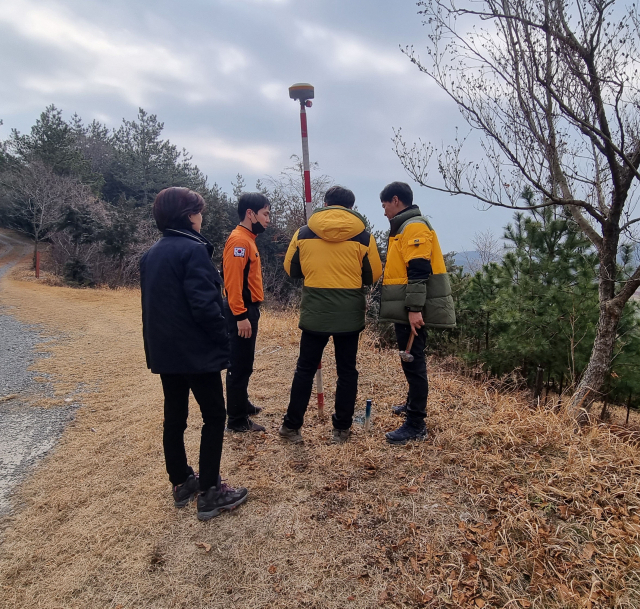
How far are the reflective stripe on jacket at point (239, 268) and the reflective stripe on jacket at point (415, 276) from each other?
101 cm

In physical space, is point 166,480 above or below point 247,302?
below

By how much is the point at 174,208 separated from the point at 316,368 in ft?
4.96

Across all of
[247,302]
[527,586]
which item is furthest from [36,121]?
[527,586]

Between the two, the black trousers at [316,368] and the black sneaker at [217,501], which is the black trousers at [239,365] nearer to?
the black trousers at [316,368]

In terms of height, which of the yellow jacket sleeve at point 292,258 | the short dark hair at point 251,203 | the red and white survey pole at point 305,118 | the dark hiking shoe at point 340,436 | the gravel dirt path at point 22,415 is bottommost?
the gravel dirt path at point 22,415

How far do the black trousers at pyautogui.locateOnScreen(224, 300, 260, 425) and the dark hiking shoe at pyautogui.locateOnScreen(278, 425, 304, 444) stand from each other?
43 centimetres

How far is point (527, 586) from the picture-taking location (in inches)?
72.5

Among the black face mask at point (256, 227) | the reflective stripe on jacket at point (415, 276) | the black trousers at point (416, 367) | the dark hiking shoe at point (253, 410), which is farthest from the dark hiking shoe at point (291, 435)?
the black face mask at point (256, 227)

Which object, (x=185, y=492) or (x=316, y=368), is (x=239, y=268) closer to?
(x=316, y=368)

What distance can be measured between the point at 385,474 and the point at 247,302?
1.58m

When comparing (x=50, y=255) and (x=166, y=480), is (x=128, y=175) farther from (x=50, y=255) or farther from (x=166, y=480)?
(x=166, y=480)

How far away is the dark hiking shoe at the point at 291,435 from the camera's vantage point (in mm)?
3211

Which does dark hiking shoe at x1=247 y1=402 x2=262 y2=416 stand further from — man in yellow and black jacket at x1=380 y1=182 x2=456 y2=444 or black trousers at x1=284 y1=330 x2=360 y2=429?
man in yellow and black jacket at x1=380 y1=182 x2=456 y2=444

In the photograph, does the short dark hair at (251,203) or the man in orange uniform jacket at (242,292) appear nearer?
the man in orange uniform jacket at (242,292)
